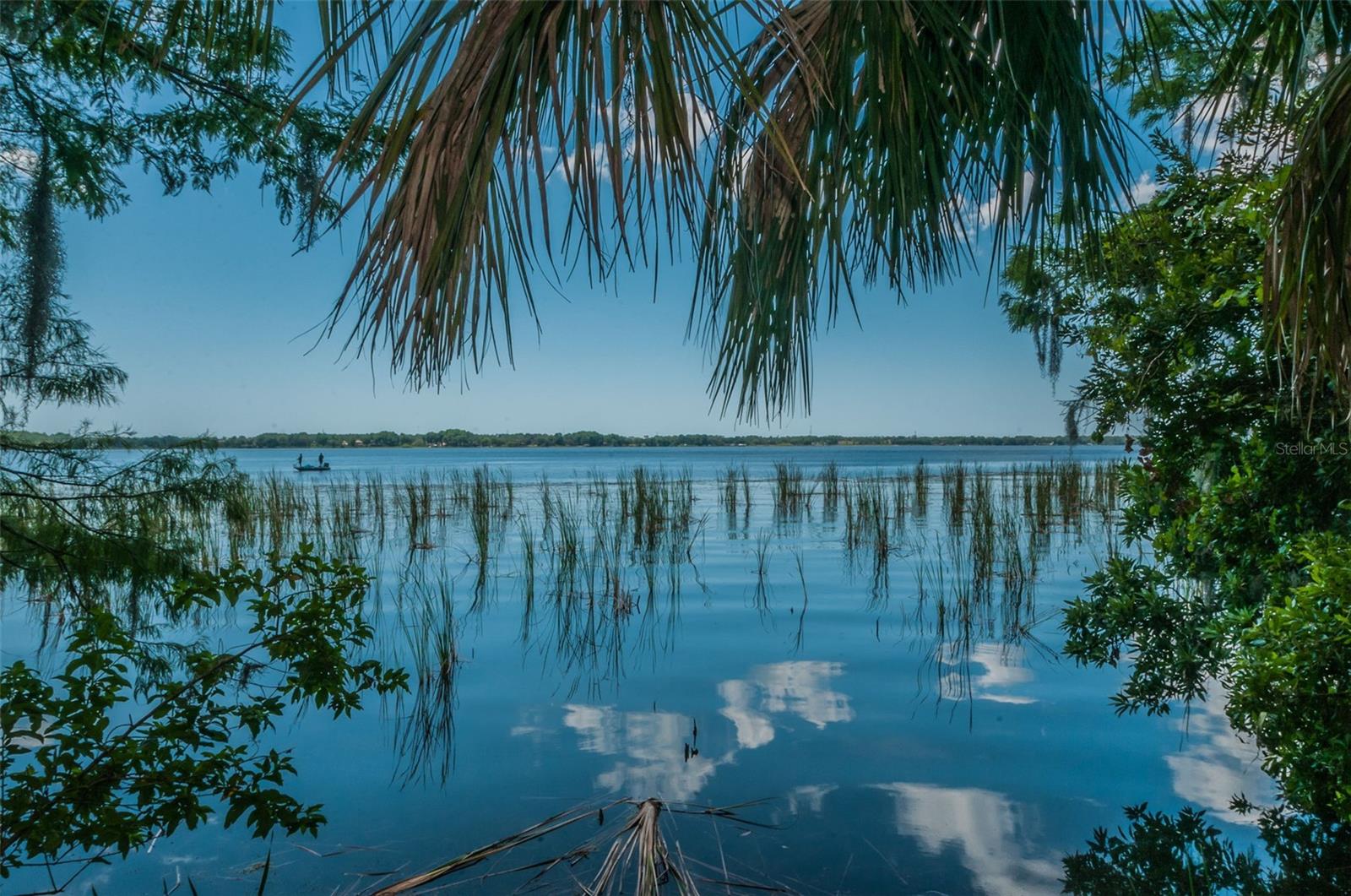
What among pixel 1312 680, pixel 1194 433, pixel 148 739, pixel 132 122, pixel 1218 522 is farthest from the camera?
pixel 132 122

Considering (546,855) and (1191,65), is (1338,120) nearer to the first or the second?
(546,855)

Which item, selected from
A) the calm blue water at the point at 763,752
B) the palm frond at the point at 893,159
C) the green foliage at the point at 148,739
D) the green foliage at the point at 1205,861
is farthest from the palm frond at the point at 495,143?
the green foliage at the point at 1205,861

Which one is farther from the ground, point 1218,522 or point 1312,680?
point 1218,522

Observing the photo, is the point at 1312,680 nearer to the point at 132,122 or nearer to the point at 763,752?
the point at 763,752

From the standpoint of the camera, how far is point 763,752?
8.29 ft

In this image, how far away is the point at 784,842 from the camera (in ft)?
6.52

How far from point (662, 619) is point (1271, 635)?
2.88 meters

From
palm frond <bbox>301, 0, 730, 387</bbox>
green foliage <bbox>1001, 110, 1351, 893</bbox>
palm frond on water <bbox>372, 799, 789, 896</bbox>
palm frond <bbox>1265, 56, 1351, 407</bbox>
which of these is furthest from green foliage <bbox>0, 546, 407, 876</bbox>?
palm frond <bbox>1265, 56, 1351, 407</bbox>

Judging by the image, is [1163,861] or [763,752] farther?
[763,752]

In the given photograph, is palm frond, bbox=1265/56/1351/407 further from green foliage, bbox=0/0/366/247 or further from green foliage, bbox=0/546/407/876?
green foliage, bbox=0/0/366/247

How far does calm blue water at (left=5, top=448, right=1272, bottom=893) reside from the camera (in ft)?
6.35

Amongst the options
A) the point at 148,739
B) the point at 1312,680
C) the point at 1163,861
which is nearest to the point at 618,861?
the point at 148,739

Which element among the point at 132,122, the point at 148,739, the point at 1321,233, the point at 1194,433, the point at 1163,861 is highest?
the point at 132,122

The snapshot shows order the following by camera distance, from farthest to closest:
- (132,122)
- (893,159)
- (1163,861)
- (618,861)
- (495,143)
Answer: (132,122) → (1163,861) → (618,861) → (893,159) → (495,143)
